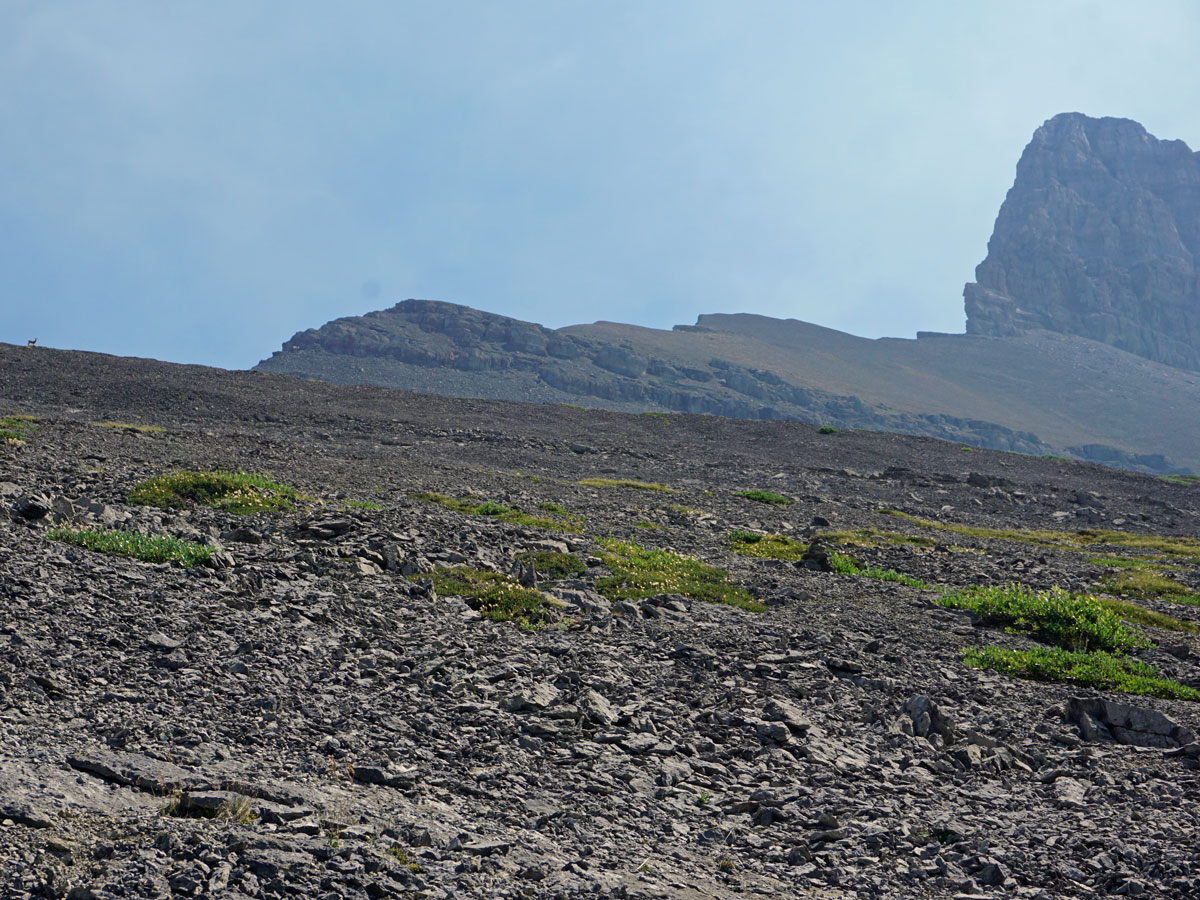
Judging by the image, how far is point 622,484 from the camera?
39250 mm

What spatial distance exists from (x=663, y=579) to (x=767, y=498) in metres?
21.2

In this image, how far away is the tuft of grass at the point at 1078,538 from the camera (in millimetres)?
36031

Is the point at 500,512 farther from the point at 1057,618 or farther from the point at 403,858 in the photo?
the point at 403,858

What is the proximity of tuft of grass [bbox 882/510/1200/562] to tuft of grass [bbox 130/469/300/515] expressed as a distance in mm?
25596

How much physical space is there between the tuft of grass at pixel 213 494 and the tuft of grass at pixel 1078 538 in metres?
25.6

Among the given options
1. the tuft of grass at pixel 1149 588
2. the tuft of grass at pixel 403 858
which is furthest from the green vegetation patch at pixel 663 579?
the tuft of grass at pixel 1149 588

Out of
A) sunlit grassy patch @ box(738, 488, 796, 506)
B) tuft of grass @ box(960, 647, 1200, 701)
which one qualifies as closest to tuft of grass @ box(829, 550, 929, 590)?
tuft of grass @ box(960, 647, 1200, 701)

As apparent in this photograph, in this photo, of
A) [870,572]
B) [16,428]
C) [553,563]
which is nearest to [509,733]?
[553,563]

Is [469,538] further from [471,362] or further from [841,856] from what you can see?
[471,362]

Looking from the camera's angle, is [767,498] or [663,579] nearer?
[663,579]

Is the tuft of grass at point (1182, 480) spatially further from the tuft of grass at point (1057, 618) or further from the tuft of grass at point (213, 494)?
the tuft of grass at point (213, 494)

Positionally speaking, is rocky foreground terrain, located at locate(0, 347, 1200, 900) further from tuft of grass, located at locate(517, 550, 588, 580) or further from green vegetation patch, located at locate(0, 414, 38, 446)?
green vegetation patch, located at locate(0, 414, 38, 446)

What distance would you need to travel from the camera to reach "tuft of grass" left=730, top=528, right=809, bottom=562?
24.9 meters

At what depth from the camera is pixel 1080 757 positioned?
10.5m
